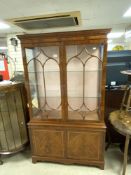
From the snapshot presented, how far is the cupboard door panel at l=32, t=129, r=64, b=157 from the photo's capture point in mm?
2010

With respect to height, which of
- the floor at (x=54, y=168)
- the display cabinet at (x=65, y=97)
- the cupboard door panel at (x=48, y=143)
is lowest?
the floor at (x=54, y=168)

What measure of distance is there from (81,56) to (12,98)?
1.15 metres

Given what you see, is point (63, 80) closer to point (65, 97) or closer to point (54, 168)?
point (65, 97)

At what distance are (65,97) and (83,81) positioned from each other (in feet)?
1.15

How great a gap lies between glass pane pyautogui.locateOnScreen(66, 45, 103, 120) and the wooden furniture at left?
752 mm

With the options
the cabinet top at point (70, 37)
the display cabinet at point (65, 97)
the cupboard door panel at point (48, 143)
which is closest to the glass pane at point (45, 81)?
the display cabinet at point (65, 97)

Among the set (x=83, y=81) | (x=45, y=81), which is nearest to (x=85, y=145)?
(x=83, y=81)

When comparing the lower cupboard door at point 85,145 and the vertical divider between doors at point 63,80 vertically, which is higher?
the vertical divider between doors at point 63,80

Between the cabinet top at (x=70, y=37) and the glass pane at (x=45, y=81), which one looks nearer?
the cabinet top at (x=70, y=37)

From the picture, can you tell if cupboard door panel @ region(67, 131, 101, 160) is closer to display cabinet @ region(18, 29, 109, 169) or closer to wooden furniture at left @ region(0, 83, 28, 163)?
display cabinet @ region(18, 29, 109, 169)

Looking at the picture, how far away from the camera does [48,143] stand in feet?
6.77

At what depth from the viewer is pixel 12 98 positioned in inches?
80.4

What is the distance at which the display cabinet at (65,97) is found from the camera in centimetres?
178

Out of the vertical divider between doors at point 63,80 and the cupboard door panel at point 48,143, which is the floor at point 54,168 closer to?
the cupboard door panel at point 48,143
